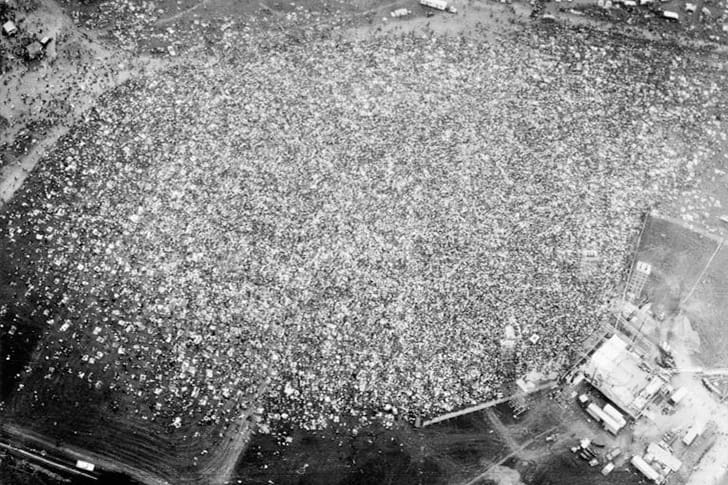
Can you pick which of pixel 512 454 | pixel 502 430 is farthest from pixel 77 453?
pixel 512 454

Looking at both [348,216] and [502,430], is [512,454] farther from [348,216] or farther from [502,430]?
[348,216]

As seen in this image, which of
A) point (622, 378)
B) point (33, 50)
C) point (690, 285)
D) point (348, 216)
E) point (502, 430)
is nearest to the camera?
point (502, 430)

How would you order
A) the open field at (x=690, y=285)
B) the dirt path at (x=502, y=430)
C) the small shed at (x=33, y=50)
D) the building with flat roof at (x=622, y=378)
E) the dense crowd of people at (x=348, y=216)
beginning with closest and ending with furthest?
the dirt path at (x=502, y=430), the building with flat roof at (x=622, y=378), the dense crowd of people at (x=348, y=216), the open field at (x=690, y=285), the small shed at (x=33, y=50)

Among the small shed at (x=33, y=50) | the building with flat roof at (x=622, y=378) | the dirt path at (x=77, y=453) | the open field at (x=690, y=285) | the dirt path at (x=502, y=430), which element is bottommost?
the dirt path at (x=77, y=453)

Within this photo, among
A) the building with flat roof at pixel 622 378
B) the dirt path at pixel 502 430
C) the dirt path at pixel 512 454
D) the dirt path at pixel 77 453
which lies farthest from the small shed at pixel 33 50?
the building with flat roof at pixel 622 378

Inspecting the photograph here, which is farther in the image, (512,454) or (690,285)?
(690,285)

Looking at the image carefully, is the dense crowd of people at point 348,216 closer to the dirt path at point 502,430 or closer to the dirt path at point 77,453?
the dirt path at point 502,430
